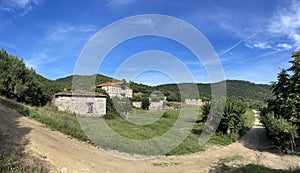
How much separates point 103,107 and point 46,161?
15.4 metres

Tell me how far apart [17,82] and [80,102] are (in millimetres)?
5486

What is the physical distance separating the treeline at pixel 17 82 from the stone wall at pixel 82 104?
180cm

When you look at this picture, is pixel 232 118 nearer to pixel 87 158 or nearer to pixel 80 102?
pixel 87 158

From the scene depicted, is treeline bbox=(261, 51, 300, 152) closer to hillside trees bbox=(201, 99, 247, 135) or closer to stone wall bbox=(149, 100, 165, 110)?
hillside trees bbox=(201, 99, 247, 135)

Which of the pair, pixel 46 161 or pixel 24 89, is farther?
pixel 24 89

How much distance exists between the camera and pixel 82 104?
2088 centimetres

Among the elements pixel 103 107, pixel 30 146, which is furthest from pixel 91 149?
pixel 103 107

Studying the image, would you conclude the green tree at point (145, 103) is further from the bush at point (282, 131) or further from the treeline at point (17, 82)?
the bush at point (282, 131)

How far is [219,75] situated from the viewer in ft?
34.2

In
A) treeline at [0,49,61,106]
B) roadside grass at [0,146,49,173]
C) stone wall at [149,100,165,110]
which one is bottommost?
roadside grass at [0,146,49,173]

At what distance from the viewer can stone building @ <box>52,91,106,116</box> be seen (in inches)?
789

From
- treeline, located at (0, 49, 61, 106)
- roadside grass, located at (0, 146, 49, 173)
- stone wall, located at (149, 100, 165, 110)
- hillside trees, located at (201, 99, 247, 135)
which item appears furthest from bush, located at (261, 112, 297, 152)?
stone wall, located at (149, 100, 165, 110)

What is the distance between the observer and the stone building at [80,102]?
789 inches

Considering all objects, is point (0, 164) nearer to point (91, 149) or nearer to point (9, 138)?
point (9, 138)
